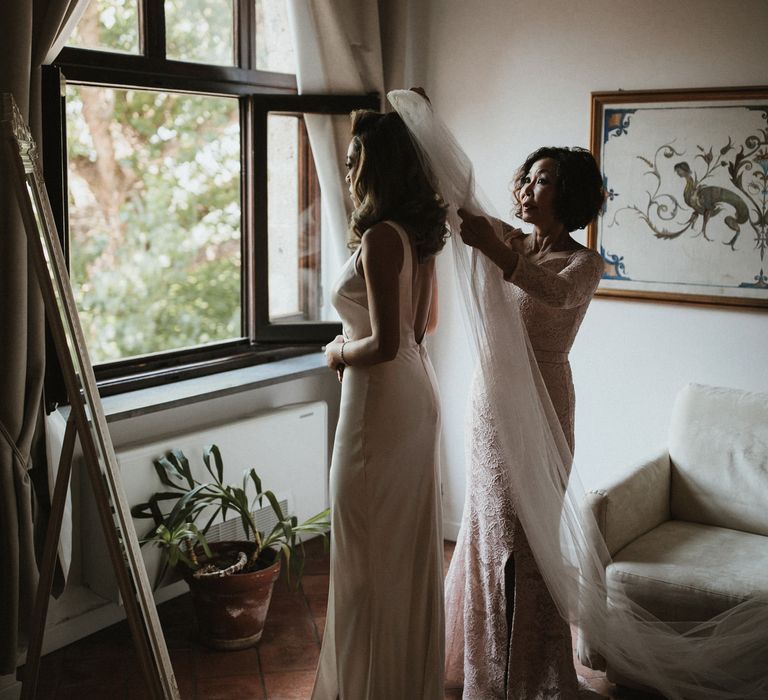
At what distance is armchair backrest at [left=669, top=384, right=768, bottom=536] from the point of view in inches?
128

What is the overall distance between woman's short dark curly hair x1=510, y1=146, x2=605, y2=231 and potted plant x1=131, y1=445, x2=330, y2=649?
1.39 m

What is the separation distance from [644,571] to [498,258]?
1.17m

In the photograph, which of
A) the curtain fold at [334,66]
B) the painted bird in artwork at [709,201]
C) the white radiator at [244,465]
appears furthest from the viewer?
the curtain fold at [334,66]

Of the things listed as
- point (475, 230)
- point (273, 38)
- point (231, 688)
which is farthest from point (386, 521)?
point (273, 38)

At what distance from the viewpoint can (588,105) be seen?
3793 millimetres

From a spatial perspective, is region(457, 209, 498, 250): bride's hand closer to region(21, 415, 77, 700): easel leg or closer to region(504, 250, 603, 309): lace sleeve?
region(504, 250, 603, 309): lace sleeve

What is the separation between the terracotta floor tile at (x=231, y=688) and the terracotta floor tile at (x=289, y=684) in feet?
0.10

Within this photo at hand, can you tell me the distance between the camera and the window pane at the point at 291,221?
397cm

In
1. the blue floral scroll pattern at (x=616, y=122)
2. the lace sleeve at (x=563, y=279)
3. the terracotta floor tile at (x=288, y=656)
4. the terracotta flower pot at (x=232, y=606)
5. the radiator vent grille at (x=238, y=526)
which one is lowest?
the terracotta floor tile at (x=288, y=656)

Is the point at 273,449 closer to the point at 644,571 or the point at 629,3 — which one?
the point at 644,571

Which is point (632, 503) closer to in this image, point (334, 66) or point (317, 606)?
point (317, 606)

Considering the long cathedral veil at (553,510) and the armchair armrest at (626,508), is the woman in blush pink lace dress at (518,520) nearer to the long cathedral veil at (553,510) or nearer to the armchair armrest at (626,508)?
the long cathedral veil at (553,510)

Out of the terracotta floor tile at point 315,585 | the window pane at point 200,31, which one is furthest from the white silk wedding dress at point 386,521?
the window pane at point 200,31

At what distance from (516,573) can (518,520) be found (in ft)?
0.53
